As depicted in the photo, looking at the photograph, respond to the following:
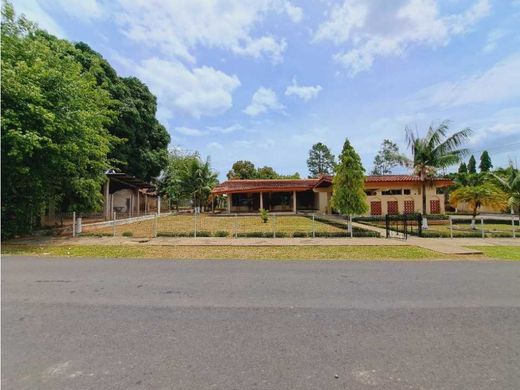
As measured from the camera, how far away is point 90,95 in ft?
50.2

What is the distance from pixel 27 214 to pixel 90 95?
232 inches

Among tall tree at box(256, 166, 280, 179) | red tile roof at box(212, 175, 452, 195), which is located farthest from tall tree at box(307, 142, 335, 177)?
red tile roof at box(212, 175, 452, 195)

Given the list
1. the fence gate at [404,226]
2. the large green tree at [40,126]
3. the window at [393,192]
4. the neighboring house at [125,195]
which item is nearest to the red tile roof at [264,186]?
the window at [393,192]

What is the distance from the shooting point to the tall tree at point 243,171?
58.4 meters

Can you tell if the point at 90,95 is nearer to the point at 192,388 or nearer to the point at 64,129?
the point at 64,129

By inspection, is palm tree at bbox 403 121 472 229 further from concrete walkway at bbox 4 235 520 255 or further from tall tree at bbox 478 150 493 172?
tall tree at bbox 478 150 493 172

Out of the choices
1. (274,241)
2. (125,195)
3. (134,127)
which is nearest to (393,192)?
(274,241)

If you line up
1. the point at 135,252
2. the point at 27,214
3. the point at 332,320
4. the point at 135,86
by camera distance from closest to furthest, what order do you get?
the point at 332,320 → the point at 135,252 → the point at 27,214 → the point at 135,86

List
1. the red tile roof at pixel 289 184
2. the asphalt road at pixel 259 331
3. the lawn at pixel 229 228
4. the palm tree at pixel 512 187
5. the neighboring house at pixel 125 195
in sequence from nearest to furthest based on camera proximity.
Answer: the asphalt road at pixel 259 331 < the lawn at pixel 229 228 < the palm tree at pixel 512 187 < the neighboring house at pixel 125 195 < the red tile roof at pixel 289 184

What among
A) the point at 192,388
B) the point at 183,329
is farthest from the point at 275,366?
the point at 183,329

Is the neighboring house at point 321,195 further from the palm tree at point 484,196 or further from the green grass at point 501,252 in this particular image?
the green grass at point 501,252

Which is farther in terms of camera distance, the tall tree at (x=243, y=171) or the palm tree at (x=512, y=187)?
the tall tree at (x=243, y=171)

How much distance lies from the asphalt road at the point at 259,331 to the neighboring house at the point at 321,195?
21222 mm

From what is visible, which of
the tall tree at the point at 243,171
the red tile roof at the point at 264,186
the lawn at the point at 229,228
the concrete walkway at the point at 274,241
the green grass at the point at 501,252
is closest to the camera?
the green grass at the point at 501,252
